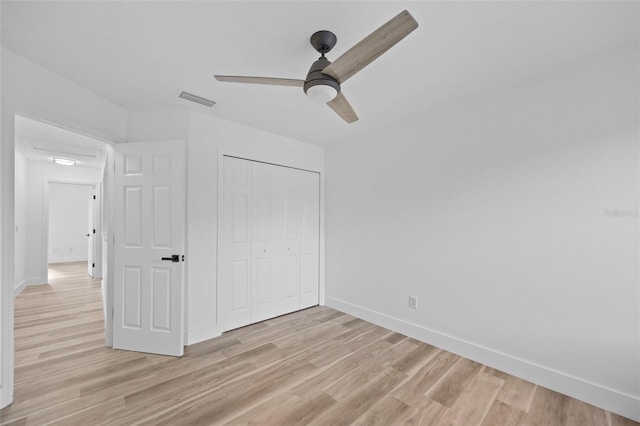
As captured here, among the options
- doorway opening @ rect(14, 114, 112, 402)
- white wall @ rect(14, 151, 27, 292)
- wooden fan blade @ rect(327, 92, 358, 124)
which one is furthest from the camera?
white wall @ rect(14, 151, 27, 292)

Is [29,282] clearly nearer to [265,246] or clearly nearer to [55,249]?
[55,249]

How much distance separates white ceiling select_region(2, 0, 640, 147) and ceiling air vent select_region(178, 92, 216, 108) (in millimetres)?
114

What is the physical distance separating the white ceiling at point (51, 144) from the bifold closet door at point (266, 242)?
86.5 inches

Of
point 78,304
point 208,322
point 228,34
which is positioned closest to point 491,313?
point 208,322

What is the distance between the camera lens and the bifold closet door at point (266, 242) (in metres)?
3.26

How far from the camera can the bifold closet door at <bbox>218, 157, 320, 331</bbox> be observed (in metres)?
3.26

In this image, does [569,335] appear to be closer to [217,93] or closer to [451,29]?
[451,29]

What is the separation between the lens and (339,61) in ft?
4.67

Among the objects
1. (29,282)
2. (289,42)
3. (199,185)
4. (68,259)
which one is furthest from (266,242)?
(68,259)

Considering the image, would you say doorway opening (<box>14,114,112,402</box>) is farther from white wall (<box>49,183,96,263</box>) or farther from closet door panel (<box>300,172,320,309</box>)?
closet door panel (<box>300,172,320,309</box>)

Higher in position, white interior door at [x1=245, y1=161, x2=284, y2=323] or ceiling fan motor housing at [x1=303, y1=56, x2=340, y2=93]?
ceiling fan motor housing at [x1=303, y1=56, x2=340, y2=93]

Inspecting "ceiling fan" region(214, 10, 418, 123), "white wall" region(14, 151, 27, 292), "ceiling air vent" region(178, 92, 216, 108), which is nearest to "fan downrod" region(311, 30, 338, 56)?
"ceiling fan" region(214, 10, 418, 123)

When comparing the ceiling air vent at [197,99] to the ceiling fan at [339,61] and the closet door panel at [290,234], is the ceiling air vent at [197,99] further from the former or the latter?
the closet door panel at [290,234]

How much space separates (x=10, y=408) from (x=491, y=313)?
3.92m
